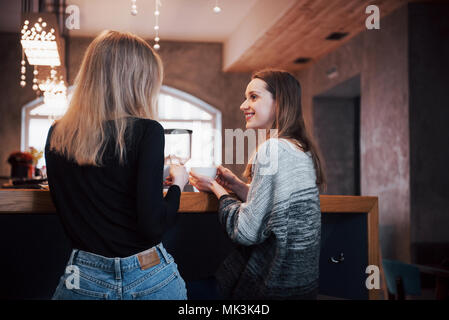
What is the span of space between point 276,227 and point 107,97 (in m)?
0.54

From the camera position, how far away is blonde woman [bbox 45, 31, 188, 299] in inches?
41.6

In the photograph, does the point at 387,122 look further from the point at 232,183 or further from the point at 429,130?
the point at 232,183

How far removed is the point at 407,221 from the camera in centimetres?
429

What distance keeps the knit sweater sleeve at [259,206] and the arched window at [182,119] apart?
254 inches

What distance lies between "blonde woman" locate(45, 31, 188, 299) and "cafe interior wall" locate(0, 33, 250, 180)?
6.33 m

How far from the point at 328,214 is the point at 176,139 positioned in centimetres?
64

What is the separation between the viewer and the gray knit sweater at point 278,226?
126cm

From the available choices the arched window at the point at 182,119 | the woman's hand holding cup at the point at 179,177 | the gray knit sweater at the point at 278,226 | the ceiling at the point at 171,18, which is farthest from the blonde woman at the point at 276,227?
the arched window at the point at 182,119

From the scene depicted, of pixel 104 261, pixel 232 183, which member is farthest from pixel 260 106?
pixel 104 261

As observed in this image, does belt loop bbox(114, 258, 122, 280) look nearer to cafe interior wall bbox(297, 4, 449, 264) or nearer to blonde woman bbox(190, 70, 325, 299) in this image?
blonde woman bbox(190, 70, 325, 299)

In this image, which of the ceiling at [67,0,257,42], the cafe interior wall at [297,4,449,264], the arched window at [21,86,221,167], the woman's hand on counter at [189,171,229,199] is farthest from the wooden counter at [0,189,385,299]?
the arched window at [21,86,221,167]

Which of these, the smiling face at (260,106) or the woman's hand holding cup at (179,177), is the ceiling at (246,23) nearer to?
the smiling face at (260,106)
